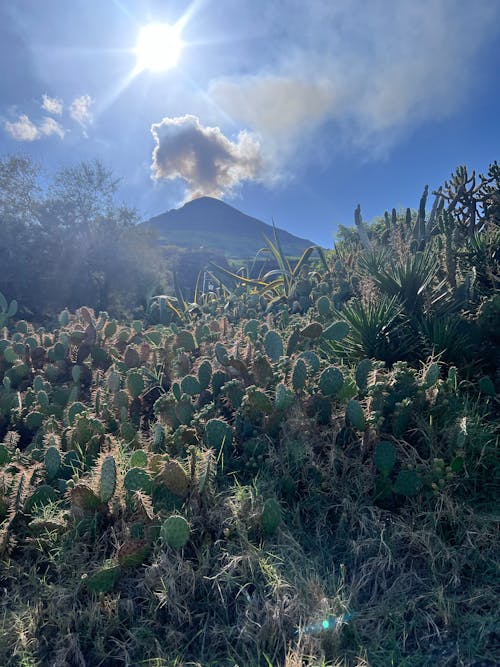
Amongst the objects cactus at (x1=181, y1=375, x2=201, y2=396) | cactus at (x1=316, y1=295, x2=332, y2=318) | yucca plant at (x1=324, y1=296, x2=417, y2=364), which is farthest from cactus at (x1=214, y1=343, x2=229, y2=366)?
cactus at (x1=316, y1=295, x2=332, y2=318)

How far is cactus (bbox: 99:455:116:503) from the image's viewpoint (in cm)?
287

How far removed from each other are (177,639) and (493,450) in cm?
225

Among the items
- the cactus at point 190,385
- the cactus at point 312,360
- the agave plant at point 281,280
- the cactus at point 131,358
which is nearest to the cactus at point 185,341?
the cactus at point 131,358

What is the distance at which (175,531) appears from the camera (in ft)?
8.41

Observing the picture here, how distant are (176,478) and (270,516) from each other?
0.65 m

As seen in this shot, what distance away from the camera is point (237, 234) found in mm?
121875

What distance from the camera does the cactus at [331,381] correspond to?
11.4 feet

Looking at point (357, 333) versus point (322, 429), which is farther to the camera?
point (357, 333)

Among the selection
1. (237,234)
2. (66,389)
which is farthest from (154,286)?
(237,234)

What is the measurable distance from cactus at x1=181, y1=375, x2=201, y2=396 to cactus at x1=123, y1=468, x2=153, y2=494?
3.90ft

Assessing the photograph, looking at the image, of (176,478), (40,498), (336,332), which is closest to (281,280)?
(336,332)

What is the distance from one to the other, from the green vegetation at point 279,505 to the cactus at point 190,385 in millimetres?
26

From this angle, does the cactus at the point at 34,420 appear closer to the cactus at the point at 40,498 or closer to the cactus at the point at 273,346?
the cactus at the point at 40,498

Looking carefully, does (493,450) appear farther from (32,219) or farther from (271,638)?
(32,219)
